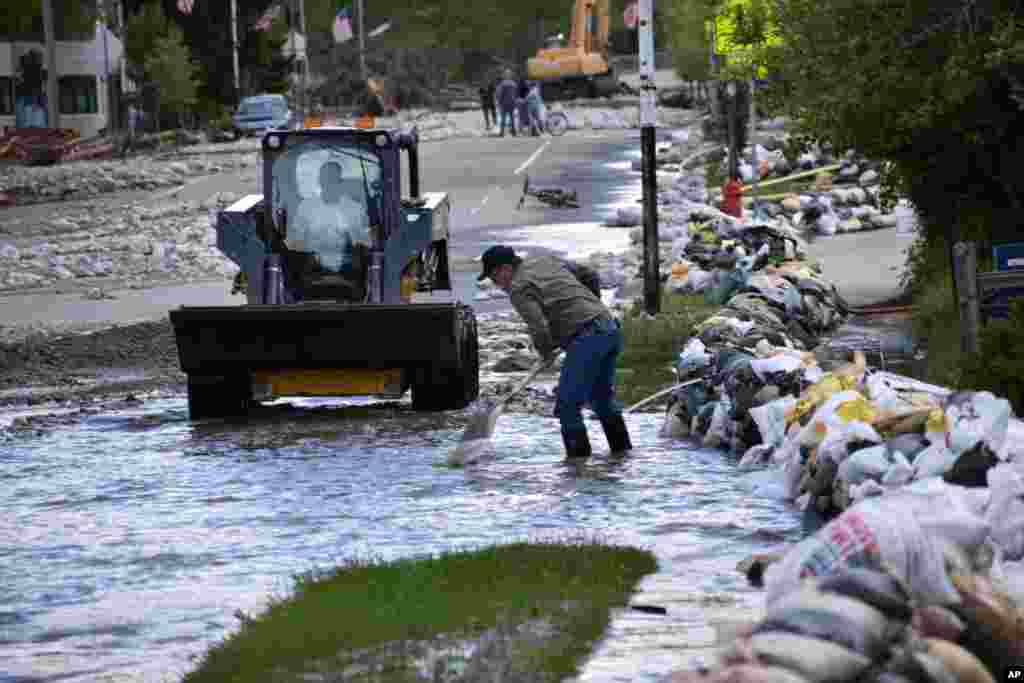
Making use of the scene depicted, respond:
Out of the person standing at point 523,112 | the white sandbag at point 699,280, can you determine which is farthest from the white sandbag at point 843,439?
the person standing at point 523,112

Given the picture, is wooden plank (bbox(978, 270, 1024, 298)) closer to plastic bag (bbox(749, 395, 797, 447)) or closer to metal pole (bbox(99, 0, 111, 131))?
plastic bag (bbox(749, 395, 797, 447))

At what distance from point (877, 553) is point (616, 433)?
26.3 feet

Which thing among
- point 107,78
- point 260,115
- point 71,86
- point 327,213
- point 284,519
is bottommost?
point 284,519

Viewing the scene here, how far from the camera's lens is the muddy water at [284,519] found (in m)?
10.0

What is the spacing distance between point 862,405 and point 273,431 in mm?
6353

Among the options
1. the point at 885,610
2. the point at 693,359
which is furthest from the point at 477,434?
the point at 885,610

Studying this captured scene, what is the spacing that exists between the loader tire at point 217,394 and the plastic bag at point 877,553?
1102 centimetres

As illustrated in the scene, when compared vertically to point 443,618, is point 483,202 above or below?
below

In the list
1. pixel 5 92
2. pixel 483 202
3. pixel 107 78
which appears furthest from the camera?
pixel 5 92

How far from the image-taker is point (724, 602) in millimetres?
10258

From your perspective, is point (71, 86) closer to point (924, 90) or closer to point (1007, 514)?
point (924, 90)

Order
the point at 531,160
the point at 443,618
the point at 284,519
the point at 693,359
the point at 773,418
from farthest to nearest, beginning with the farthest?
the point at 531,160, the point at 693,359, the point at 773,418, the point at 284,519, the point at 443,618

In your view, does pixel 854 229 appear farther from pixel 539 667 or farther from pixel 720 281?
pixel 539 667

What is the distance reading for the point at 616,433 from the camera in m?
15.8
